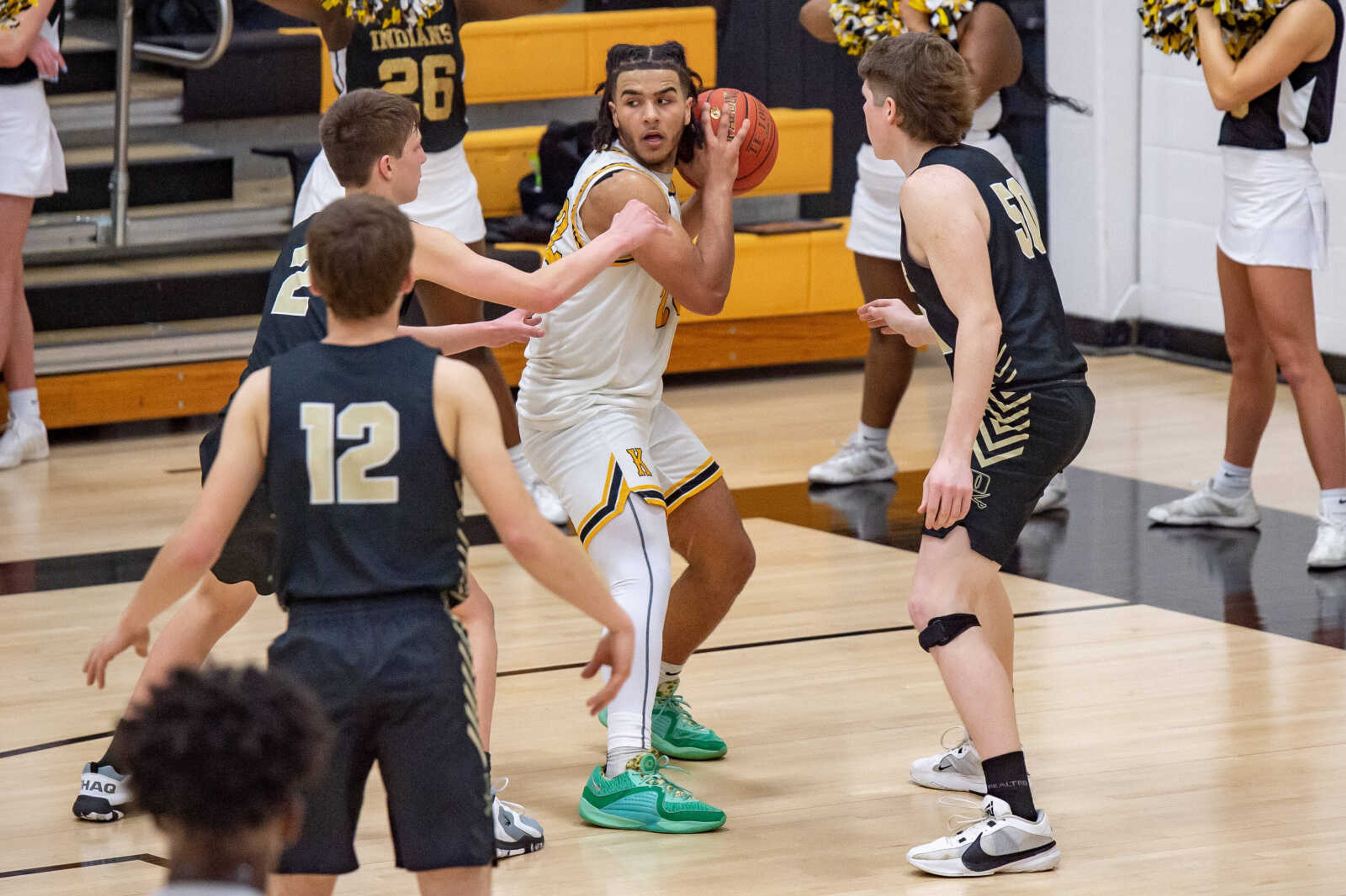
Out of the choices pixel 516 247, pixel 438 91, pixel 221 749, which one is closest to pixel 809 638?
pixel 438 91

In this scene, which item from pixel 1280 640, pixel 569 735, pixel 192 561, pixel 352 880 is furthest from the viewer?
pixel 1280 640

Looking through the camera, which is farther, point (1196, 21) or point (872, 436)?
point (872, 436)

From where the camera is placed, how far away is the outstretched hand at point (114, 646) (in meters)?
2.57

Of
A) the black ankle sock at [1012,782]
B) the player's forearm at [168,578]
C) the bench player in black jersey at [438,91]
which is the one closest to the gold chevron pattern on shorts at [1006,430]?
the black ankle sock at [1012,782]

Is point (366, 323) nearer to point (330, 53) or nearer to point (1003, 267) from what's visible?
point (1003, 267)

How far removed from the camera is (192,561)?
253 centimetres

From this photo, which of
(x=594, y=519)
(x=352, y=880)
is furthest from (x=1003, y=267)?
(x=352, y=880)

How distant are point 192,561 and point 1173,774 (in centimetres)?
218

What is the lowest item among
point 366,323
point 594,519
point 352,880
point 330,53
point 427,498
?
point 352,880

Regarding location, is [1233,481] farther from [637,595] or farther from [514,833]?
[514,833]

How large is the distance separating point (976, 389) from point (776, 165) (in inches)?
193

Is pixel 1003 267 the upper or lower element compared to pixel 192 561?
upper

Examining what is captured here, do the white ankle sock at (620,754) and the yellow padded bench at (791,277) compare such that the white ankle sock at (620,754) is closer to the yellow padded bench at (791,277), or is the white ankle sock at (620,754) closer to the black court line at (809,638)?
the black court line at (809,638)

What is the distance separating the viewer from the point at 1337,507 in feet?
17.8
